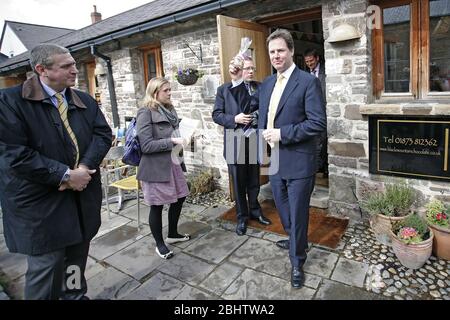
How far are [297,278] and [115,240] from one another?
226cm

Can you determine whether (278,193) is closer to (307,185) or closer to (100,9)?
(307,185)

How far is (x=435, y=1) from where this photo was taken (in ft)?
10.3

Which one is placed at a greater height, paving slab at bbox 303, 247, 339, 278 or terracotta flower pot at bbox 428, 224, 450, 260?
terracotta flower pot at bbox 428, 224, 450, 260

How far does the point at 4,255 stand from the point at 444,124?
16.3ft

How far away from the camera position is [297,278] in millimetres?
2605

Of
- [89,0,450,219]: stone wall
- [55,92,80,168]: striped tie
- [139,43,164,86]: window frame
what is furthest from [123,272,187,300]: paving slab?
[139,43,164,86]: window frame

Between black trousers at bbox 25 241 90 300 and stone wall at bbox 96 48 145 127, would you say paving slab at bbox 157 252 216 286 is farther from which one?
stone wall at bbox 96 48 145 127

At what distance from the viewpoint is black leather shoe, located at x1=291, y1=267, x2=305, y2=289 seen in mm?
2592

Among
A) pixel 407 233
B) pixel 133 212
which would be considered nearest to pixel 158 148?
pixel 133 212

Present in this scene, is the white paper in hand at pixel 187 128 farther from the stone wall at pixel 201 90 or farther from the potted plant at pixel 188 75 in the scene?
the potted plant at pixel 188 75

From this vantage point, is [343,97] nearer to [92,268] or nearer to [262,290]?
[262,290]

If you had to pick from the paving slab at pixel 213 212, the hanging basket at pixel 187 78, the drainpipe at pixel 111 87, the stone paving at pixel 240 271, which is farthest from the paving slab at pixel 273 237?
the drainpipe at pixel 111 87
